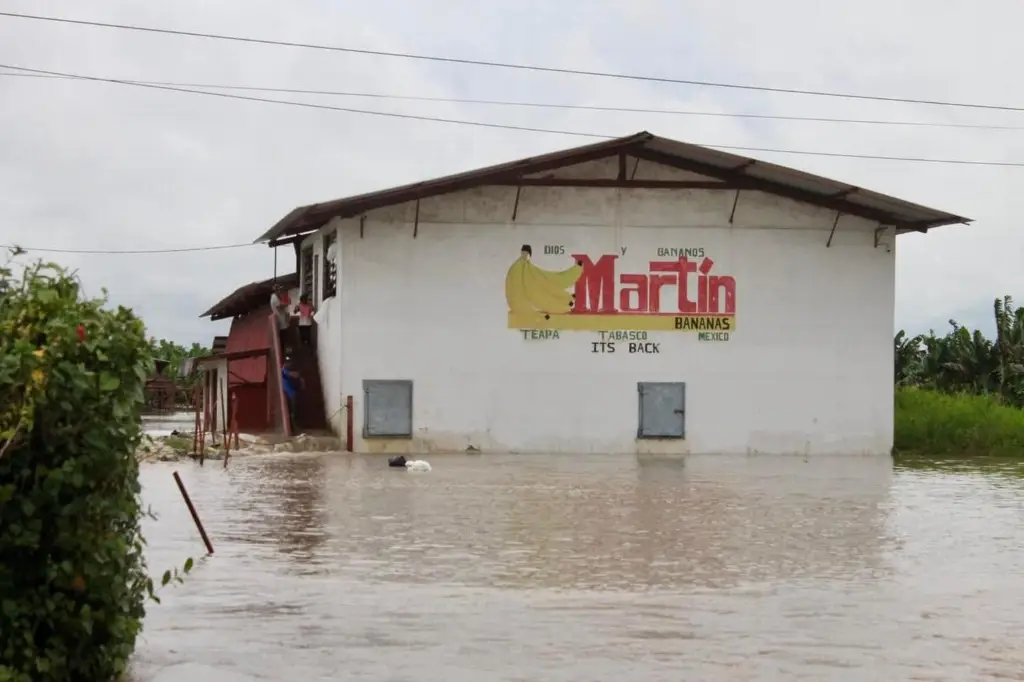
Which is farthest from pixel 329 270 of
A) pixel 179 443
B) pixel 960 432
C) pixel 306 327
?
pixel 960 432

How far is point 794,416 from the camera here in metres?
29.3

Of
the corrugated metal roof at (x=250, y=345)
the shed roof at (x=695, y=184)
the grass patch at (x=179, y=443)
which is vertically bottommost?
the grass patch at (x=179, y=443)

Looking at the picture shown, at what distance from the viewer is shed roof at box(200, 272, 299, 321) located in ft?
116

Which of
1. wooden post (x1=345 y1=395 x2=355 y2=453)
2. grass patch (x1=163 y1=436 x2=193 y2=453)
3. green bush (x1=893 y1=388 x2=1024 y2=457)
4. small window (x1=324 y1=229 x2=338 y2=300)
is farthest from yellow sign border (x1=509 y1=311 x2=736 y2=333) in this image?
grass patch (x1=163 y1=436 x2=193 y2=453)

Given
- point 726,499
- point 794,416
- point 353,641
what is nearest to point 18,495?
point 353,641

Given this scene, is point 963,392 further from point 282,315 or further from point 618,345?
point 282,315

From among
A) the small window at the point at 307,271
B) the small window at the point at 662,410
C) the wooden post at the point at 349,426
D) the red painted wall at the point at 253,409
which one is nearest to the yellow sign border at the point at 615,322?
the small window at the point at 662,410

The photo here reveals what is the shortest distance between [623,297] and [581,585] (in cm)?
1894

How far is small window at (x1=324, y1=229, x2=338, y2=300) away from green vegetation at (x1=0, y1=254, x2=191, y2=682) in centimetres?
2288

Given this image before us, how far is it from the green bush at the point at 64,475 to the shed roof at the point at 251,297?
2863cm

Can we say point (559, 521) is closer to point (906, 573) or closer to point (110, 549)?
point (906, 573)

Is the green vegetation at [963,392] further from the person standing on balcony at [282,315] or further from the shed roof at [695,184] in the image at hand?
the person standing on balcony at [282,315]

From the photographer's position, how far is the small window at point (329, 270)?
95.9 feet

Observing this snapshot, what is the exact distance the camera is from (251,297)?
36.8 meters
